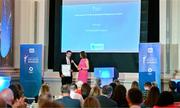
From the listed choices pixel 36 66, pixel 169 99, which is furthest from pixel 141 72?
pixel 169 99

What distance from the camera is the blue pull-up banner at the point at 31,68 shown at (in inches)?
471

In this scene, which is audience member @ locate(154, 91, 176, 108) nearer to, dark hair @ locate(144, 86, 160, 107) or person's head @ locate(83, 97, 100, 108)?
dark hair @ locate(144, 86, 160, 107)

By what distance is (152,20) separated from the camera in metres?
12.1

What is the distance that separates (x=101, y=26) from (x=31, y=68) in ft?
7.32

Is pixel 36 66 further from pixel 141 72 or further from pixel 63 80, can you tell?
pixel 141 72

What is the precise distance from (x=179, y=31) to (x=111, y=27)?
1828 mm

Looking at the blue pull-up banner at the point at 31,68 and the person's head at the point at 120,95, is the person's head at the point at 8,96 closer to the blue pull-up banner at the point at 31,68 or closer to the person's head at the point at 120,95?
the person's head at the point at 120,95

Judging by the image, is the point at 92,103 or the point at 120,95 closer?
the point at 92,103

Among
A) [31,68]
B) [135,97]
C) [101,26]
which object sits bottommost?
[135,97]

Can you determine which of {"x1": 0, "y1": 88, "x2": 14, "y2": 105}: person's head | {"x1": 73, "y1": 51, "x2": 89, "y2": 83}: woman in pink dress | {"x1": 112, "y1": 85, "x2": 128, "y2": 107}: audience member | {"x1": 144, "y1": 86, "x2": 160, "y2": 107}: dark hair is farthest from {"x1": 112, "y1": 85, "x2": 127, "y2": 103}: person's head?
{"x1": 73, "y1": 51, "x2": 89, "y2": 83}: woman in pink dress

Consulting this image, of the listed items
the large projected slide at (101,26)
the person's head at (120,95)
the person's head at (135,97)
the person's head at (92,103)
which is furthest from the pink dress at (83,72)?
the person's head at (92,103)

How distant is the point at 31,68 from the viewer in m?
12.1

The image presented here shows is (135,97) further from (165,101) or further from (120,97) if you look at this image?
(120,97)

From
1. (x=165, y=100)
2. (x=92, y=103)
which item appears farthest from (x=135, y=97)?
(x=92, y=103)
